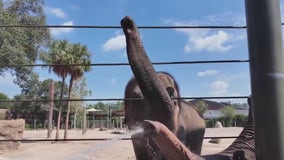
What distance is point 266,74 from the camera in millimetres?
1322

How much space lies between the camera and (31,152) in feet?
56.5

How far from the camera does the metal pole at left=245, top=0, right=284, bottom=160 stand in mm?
1293

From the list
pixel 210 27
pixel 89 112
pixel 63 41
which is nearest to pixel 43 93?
pixel 89 112

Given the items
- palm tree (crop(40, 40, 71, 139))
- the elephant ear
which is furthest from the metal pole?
palm tree (crop(40, 40, 71, 139))

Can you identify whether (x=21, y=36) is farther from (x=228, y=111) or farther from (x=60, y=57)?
(x=228, y=111)

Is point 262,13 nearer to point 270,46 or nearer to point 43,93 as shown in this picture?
point 270,46

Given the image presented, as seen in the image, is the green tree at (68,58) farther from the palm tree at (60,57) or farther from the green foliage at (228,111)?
the green foliage at (228,111)

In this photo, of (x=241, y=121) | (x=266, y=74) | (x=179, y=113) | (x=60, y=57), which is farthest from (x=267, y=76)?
(x=60, y=57)

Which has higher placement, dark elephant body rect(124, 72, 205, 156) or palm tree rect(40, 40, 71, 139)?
palm tree rect(40, 40, 71, 139)

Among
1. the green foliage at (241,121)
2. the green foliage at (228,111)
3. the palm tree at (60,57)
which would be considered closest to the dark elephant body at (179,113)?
the green foliage at (241,121)

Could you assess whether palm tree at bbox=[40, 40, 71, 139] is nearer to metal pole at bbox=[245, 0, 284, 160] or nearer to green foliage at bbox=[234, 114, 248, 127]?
green foliage at bbox=[234, 114, 248, 127]

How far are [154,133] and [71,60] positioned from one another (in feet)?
83.2

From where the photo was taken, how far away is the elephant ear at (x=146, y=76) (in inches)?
57.9

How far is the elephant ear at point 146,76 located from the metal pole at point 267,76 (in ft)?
1.09
